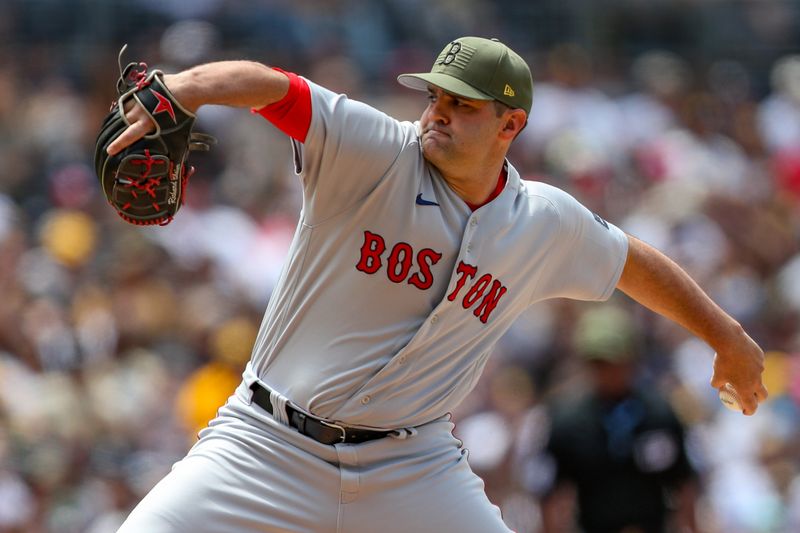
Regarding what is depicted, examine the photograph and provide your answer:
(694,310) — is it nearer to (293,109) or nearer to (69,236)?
(293,109)

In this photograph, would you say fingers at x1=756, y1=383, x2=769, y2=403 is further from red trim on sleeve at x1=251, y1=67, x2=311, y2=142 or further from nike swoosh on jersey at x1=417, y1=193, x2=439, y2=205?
red trim on sleeve at x1=251, y1=67, x2=311, y2=142

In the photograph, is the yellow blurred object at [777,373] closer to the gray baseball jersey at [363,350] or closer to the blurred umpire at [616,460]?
→ the blurred umpire at [616,460]

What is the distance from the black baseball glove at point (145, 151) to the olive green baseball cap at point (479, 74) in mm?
905

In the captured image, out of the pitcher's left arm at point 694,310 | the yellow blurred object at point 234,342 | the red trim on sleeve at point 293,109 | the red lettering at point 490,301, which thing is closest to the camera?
the red trim on sleeve at point 293,109


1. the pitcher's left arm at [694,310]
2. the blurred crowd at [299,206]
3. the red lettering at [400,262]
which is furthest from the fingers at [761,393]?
the blurred crowd at [299,206]

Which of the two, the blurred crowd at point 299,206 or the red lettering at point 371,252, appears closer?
the red lettering at point 371,252

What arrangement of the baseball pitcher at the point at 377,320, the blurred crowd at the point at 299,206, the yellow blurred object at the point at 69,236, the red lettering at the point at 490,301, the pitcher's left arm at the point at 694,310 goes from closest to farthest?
the baseball pitcher at the point at 377,320
the red lettering at the point at 490,301
the pitcher's left arm at the point at 694,310
the blurred crowd at the point at 299,206
the yellow blurred object at the point at 69,236

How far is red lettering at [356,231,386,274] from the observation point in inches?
161

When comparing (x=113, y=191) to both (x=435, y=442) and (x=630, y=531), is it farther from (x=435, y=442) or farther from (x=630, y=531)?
(x=630, y=531)

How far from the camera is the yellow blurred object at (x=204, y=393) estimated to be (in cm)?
839

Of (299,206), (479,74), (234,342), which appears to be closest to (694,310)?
(479,74)

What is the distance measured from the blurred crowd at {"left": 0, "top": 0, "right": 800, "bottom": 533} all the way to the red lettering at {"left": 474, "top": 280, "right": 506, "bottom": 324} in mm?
3042

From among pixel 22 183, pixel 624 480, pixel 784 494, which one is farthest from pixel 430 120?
pixel 22 183

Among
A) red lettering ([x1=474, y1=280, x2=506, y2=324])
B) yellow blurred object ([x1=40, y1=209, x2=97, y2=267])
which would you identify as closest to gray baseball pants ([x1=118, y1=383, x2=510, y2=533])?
red lettering ([x1=474, y1=280, x2=506, y2=324])
